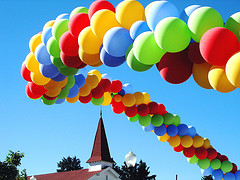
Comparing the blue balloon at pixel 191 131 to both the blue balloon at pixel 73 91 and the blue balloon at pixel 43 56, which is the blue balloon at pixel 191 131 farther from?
the blue balloon at pixel 43 56

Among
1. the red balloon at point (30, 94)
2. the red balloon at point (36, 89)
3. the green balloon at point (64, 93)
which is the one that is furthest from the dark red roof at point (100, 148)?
the red balloon at point (36, 89)

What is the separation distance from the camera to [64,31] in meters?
7.25

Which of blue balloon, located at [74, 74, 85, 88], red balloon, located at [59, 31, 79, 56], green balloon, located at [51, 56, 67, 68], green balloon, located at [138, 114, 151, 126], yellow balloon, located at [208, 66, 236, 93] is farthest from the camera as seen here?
green balloon, located at [138, 114, 151, 126]

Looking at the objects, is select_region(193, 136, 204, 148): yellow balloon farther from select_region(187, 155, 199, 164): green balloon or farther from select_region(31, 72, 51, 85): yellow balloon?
select_region(31, 72, 51, 85): yellow balloon

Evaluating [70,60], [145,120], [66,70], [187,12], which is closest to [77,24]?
[70,60]

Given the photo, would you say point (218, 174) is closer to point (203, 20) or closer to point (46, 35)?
point (46, 35)

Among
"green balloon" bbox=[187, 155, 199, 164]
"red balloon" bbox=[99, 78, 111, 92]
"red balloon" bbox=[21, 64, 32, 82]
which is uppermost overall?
"red balloon" bbox=[99, 78, 111, 92]

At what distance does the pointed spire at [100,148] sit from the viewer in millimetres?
33188

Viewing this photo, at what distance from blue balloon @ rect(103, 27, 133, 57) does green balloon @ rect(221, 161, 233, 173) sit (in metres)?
6.41

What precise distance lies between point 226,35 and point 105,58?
245 cm

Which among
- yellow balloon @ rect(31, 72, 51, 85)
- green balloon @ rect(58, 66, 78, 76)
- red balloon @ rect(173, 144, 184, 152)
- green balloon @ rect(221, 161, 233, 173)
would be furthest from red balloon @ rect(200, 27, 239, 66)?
green balloon @ rect(221, 161, 233, 173)

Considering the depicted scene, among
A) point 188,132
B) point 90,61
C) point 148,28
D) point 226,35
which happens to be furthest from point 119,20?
point 188,132

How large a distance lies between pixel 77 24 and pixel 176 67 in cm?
234

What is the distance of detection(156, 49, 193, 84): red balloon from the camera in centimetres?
549
